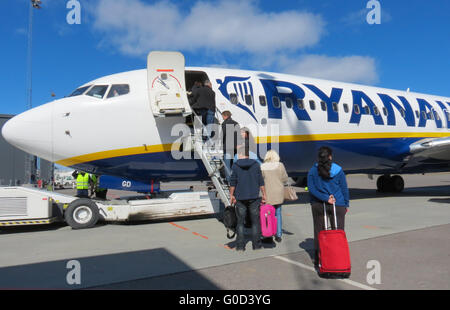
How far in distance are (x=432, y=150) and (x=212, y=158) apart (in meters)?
9.53

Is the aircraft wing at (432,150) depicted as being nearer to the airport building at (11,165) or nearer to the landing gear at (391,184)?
the landing gear at (391,184)

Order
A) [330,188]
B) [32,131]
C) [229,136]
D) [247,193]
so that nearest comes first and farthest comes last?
[330,188] → [247,193] → [32,131] → [229,136]

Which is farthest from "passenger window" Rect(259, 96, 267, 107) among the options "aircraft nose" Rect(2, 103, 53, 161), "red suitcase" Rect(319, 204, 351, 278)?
"red suitcase" Rect(319, 204, 351, 278)

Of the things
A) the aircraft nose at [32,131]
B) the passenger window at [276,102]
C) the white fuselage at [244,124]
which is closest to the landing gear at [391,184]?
the white fuselage at [244,124]

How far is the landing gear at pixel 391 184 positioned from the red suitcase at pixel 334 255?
14.7m

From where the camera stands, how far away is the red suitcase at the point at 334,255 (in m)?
4.02

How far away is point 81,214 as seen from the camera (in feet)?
25.5

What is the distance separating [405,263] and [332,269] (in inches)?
57.8

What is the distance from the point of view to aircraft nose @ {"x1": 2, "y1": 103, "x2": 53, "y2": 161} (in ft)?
25.0

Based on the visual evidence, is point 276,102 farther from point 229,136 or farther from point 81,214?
point 81,214
